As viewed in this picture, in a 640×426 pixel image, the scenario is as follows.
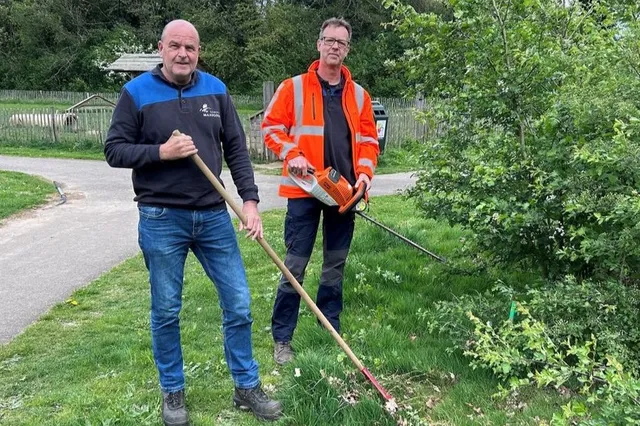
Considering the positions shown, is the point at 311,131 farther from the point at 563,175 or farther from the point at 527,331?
the point at 527,331

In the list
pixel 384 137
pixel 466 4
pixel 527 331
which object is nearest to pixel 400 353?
pixel 527 331

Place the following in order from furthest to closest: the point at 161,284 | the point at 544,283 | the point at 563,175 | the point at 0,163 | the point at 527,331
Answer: the point at 0,163
the point at 544,283
the point at 563,175
the point at 161,284
the point at 527,331

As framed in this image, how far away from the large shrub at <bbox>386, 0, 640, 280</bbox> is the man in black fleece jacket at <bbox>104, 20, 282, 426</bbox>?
1597mm

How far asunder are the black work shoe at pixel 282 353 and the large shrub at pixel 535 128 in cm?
151

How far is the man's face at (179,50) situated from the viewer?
314cm

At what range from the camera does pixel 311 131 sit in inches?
158

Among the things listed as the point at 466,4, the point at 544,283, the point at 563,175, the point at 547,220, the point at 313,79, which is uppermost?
the point at 466,4

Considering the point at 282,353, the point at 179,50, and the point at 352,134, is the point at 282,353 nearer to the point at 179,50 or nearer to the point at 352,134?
the point at 352,134

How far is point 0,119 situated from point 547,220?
19236 mm

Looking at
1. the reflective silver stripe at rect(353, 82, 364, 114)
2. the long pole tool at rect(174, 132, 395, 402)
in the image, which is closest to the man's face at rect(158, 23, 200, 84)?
the long pole tool at rect(174, 132, 395, 402)

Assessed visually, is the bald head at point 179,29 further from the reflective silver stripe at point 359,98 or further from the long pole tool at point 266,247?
the reflective silver stripe at point 359,98

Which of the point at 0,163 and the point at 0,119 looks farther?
the point at 0,119

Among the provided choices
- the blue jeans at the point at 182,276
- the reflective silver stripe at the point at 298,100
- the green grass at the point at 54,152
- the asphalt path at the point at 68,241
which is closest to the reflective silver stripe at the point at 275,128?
the reflective silver stripe at the point at 298,100

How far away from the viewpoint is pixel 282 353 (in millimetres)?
4129
